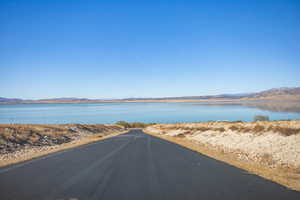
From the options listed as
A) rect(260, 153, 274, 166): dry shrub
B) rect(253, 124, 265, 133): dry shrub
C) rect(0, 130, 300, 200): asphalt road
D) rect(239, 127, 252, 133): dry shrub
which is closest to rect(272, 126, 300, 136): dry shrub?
rect(253, 124, 265, 133): dry shrub

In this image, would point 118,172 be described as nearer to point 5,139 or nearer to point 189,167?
point 189,167

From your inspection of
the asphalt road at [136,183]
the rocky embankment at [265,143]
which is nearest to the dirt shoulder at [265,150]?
the rocky embankment at [265,143]

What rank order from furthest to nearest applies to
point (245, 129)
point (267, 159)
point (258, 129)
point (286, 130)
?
point (245, 129) < point (258, 129) < point (286, 130) < point (267, 159)

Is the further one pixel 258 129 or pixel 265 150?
pixel 258 129

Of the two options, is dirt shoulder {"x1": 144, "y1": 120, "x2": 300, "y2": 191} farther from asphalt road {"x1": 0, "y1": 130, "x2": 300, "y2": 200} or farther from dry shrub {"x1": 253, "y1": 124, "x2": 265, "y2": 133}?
asphalt road {"x1": 0, "y1": 130, "x2": 300, "y2": 200}

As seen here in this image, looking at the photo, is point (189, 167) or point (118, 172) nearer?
point (118, 172)

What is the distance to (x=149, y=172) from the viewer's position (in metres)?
10.8

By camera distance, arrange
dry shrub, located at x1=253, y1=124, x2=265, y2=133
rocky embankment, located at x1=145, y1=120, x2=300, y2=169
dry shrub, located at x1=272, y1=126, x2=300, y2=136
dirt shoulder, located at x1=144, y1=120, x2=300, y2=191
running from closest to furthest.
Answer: dirt shoulder, located at x1=144, y1=120, x2=300, y2=191 < rocky embankment, located at x1=145, y1=120, x2=300, y2=169 < dry shrub, located at x1=272, y1=126, x2=300, y2=136 < dry shrub, located at x1=253, y1=124, x2=265, y2=133

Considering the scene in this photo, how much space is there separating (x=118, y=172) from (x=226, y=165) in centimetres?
601

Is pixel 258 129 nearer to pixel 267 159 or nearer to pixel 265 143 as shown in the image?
pixel 265 143

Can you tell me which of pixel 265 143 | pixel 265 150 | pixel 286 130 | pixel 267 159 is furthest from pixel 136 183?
pixel 286 130

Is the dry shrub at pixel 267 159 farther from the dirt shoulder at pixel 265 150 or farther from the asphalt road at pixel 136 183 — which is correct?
the asphalt road at pixel 136 183

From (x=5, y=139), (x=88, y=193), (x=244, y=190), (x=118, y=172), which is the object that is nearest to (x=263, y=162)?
(x=244, y=190)

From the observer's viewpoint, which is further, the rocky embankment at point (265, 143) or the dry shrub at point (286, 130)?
the dry shrub at point (286, 130)
